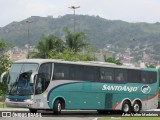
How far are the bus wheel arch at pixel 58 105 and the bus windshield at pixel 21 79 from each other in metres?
2.05

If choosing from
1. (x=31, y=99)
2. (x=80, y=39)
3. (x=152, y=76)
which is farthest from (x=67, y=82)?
(x=80, y=39)

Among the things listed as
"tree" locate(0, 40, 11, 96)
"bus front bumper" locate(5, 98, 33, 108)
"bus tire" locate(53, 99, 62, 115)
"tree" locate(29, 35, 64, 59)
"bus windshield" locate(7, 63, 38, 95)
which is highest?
"tree" locate(29, 35, 64, 59)

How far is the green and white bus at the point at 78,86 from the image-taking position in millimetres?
28000

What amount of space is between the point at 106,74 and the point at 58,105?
514 cm

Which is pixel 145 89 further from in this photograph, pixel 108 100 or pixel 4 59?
pixel 4 59

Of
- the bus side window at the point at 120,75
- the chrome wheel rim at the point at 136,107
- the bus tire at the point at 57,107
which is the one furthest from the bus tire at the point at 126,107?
the bus tire at the point at 57,107

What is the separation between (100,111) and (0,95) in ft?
65.6

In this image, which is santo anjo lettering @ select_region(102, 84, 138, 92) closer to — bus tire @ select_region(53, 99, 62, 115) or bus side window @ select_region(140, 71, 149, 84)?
bus side window @ select_region(140, 71, 149, 84)

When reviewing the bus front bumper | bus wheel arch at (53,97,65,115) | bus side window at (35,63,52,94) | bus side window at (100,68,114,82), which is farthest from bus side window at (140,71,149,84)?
the bus front bumper

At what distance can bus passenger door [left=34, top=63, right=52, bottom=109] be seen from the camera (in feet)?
91.8

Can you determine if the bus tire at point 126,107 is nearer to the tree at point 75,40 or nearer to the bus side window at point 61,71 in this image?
the bus side window at point 61,71

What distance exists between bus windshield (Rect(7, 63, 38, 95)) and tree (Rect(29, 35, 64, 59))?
48.9 m

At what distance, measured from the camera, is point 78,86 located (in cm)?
3061

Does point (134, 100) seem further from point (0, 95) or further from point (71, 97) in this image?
point (0, 95)
